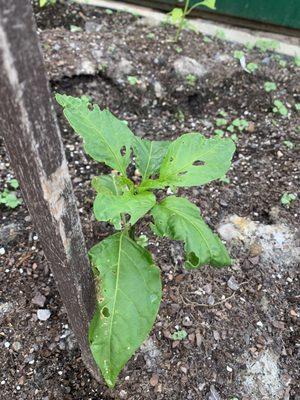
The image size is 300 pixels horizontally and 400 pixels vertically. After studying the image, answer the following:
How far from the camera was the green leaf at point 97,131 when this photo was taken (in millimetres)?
1397

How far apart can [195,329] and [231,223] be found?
2.22 feet

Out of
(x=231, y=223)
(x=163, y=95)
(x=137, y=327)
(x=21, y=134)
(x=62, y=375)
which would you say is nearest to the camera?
(x=21, y=134)

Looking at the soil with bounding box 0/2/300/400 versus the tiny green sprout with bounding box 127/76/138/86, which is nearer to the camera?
the soil with bounding box 0/2/300/400

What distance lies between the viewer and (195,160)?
1.48m

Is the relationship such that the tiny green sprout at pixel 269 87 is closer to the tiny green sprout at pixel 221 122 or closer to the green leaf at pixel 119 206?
the tiny green sprout at pixel 221 122

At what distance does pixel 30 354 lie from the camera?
198 cm

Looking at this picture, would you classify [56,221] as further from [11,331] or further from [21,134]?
[11,331]

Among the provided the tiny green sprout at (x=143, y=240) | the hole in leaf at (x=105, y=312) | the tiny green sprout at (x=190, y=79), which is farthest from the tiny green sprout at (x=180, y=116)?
the hole in leaf at (x=105, y=312)

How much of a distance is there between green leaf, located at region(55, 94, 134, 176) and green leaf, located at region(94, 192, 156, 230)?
0.21 m

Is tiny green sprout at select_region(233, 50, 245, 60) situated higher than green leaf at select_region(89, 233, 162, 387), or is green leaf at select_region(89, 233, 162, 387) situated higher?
green leaf at select_region(89, 233, 162, 387)

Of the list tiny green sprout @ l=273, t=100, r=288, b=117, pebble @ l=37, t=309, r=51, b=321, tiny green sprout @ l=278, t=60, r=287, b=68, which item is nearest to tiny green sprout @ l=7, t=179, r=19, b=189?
pebble @ l=37, t=309, r=51, b=321

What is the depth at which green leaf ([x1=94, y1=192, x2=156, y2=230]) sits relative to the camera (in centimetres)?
115

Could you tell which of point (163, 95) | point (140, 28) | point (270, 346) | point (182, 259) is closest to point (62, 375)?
point (182, 259)

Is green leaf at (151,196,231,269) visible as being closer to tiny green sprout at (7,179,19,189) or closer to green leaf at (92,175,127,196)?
green leaf at (92,175,127,196)
